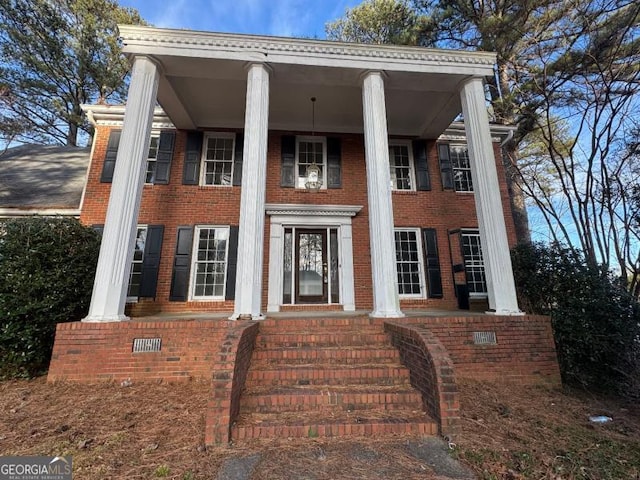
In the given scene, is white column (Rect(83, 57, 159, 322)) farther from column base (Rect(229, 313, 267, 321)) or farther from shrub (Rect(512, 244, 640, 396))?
shrub (Rect(512, 244, 640, 396))

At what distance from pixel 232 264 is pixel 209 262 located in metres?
0.66

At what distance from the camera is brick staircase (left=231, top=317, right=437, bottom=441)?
288 centimetres

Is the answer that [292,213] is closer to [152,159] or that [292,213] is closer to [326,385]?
[152,159]

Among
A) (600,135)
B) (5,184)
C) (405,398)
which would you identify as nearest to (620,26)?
(600,135)

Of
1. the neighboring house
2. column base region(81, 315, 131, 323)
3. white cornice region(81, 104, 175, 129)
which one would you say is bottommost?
column base region(81, 315, 131, 323)

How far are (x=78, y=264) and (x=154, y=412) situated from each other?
3.45 meters

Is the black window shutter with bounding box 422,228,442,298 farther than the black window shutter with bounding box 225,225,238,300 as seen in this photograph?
Yes

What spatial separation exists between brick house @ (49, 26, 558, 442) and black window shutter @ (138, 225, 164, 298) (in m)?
0.04

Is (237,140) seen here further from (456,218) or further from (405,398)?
(405,398)

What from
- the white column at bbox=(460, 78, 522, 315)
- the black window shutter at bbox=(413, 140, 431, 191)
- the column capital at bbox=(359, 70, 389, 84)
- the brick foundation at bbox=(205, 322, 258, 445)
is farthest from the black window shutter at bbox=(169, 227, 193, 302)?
the white column at bbox=(460, 78, 522, 315)

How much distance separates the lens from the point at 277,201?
26.3 ft

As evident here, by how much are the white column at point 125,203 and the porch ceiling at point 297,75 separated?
69 centimetres

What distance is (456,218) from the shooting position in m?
8.39

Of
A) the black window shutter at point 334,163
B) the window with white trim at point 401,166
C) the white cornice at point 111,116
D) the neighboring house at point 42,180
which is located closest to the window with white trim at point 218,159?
the white cornice at point 111,116
